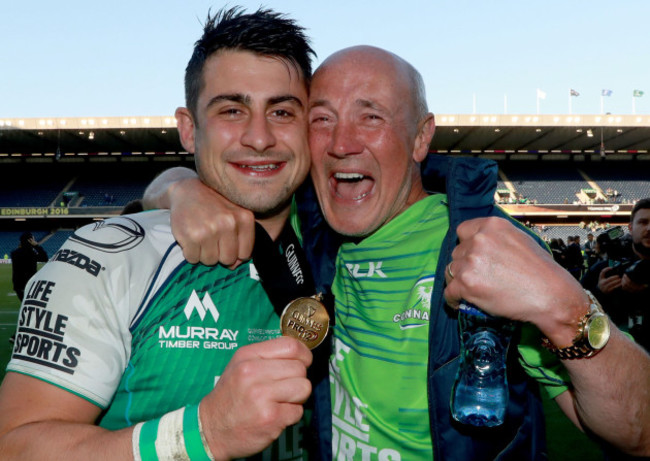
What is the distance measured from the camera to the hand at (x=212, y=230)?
1740 millimetres

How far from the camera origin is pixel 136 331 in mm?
1621

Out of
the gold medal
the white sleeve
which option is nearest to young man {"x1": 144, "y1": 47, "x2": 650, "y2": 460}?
the white sleeve

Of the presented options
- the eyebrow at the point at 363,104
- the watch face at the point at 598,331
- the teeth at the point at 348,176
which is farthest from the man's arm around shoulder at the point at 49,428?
the eyebrow at the point at 363,104

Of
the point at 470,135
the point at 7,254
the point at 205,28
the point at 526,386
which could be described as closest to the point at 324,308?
the point at 526,386

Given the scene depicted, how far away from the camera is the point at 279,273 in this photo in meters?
1.87

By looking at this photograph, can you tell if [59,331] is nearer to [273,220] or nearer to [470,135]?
[273,220]

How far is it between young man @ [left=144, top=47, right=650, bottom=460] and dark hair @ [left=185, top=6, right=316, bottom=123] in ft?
0.69

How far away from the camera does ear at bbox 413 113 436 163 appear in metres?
2.34

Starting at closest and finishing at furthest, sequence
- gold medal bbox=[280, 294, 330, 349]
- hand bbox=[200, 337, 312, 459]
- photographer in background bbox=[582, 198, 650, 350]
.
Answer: hand bbox=[200, 337, 312, 459]
gold medal bbox=[280, 294, 330, 349]
photographer in background bbox=[582, 198, 650, 350]

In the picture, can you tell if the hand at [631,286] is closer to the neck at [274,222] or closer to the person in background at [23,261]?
the neck at [274,222]

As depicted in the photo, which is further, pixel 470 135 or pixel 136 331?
pixel 470 135

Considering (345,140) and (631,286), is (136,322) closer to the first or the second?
(345,140)

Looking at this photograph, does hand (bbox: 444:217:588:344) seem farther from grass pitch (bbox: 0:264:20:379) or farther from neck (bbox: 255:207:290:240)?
grass pitch (bbox: 0:264:20:379)

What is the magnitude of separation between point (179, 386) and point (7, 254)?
36507mm
